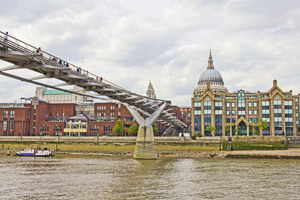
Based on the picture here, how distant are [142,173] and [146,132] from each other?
21.3 metres

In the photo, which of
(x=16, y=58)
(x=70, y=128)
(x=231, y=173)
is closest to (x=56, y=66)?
(x=16, y=58)

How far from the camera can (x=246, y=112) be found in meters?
94.4

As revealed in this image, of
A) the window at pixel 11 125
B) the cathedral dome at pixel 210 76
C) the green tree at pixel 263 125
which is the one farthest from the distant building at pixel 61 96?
the green tree at pixel 263 125

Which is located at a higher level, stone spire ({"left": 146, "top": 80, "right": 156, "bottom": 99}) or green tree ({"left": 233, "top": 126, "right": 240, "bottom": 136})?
stone spire ({"left": 146, "top": 80, "right": 156, "bottom": 99})

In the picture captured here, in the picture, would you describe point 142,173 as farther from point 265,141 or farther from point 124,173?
point 265,141

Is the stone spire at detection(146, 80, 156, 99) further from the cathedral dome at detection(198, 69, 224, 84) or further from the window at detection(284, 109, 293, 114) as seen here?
the window at detection(284, 109, 293, 114)

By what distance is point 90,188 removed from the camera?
1123 inches

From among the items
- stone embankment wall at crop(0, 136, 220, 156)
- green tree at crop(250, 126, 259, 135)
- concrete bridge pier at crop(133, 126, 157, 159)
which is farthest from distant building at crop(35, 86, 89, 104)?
concrete bridge pier at crop(133, 126, 157, 159)

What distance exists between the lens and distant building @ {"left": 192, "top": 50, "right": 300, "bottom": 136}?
8962cm

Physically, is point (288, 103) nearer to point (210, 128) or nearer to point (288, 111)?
point (288, 111)

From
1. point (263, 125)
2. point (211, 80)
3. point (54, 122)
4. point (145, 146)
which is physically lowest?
point (145, 146)

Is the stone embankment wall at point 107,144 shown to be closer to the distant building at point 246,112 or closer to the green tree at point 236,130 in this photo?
the green tree at point 236,130

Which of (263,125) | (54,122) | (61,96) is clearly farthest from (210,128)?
(61,96)

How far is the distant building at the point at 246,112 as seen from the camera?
3529 inches
